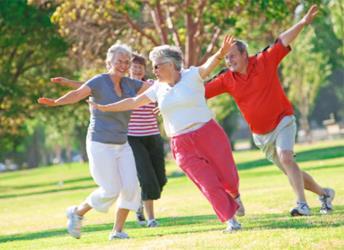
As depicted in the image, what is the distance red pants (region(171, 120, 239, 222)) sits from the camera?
33.1 feet

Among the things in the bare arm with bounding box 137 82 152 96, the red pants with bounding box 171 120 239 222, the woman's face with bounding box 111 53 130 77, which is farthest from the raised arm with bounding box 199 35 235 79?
the bare arm with bounding box 137 82 152 96

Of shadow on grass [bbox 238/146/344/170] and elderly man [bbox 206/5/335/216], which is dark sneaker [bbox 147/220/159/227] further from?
shadow on grass [bbox 238/146/344/170]

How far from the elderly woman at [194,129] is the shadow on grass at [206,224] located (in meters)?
0.47

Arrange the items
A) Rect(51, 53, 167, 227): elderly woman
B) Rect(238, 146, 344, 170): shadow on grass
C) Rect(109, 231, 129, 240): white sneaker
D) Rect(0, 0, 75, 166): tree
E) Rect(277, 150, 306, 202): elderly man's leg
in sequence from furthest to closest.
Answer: Rect(0, 0, 75, 166): tree, Rect(238, 146, 344, 170): shadow on grass, Rect(51, 53, 167, 227): elderly woman, Rect(277, 150, 306, 202): elderly man's leg, Rect(109, 231, 129, 240): white sneaker

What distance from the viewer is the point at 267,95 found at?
448 inches

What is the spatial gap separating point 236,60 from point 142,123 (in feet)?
7.73

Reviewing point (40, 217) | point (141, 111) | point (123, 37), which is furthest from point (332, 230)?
point (123, 37)

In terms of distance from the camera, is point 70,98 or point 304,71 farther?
point 304,71

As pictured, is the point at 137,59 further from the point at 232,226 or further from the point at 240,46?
the point at 232,226

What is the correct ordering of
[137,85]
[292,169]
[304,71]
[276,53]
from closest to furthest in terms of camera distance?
[137,85]
[276,53]
[292,169]
[304,71]

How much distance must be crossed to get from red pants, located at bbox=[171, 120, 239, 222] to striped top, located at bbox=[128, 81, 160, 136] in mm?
2773

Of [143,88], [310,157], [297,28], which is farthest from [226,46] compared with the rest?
[310,157]

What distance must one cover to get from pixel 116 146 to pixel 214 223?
187cm

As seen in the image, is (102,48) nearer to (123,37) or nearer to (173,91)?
(123,37)
